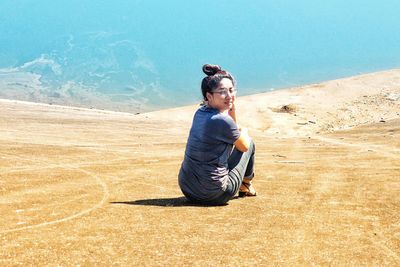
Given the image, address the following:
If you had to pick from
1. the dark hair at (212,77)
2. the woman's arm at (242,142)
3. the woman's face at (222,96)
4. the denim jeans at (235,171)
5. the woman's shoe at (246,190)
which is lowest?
the woman's shoe at (246,190)

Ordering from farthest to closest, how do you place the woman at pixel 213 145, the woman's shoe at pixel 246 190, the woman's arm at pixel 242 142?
the woman's shoe at pixel 246 190 → the woman's arm at pixel 242 142 → the woman at pixel 213 145

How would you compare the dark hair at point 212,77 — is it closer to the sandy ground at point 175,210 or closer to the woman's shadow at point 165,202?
the woman's shadow at point 165,202

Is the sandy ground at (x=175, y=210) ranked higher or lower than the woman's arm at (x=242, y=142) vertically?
lower

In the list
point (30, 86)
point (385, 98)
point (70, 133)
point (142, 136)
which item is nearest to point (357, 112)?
point (385, 98)

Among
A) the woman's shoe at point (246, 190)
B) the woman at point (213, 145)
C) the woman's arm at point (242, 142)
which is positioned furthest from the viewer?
the woman's shoe at point (246, 190)

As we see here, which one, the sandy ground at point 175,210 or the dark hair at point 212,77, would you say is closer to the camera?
the sandy ground at point 175,210

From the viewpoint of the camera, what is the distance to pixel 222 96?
273 inches

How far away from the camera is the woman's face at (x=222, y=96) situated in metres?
6.94

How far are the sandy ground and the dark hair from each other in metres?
1.51

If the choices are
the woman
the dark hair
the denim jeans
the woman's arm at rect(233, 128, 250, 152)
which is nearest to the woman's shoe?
the denim jeans

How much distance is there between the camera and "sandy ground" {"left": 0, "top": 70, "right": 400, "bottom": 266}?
471cm

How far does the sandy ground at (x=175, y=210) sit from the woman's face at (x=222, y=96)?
4.24ft

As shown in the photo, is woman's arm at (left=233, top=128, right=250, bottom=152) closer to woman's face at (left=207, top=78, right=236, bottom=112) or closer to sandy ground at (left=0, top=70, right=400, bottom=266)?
woman's face at (left=207, top=78, right=236, bottom=112)

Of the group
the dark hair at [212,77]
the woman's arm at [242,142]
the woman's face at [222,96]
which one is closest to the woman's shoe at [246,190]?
the woman's arm at [242,142]
